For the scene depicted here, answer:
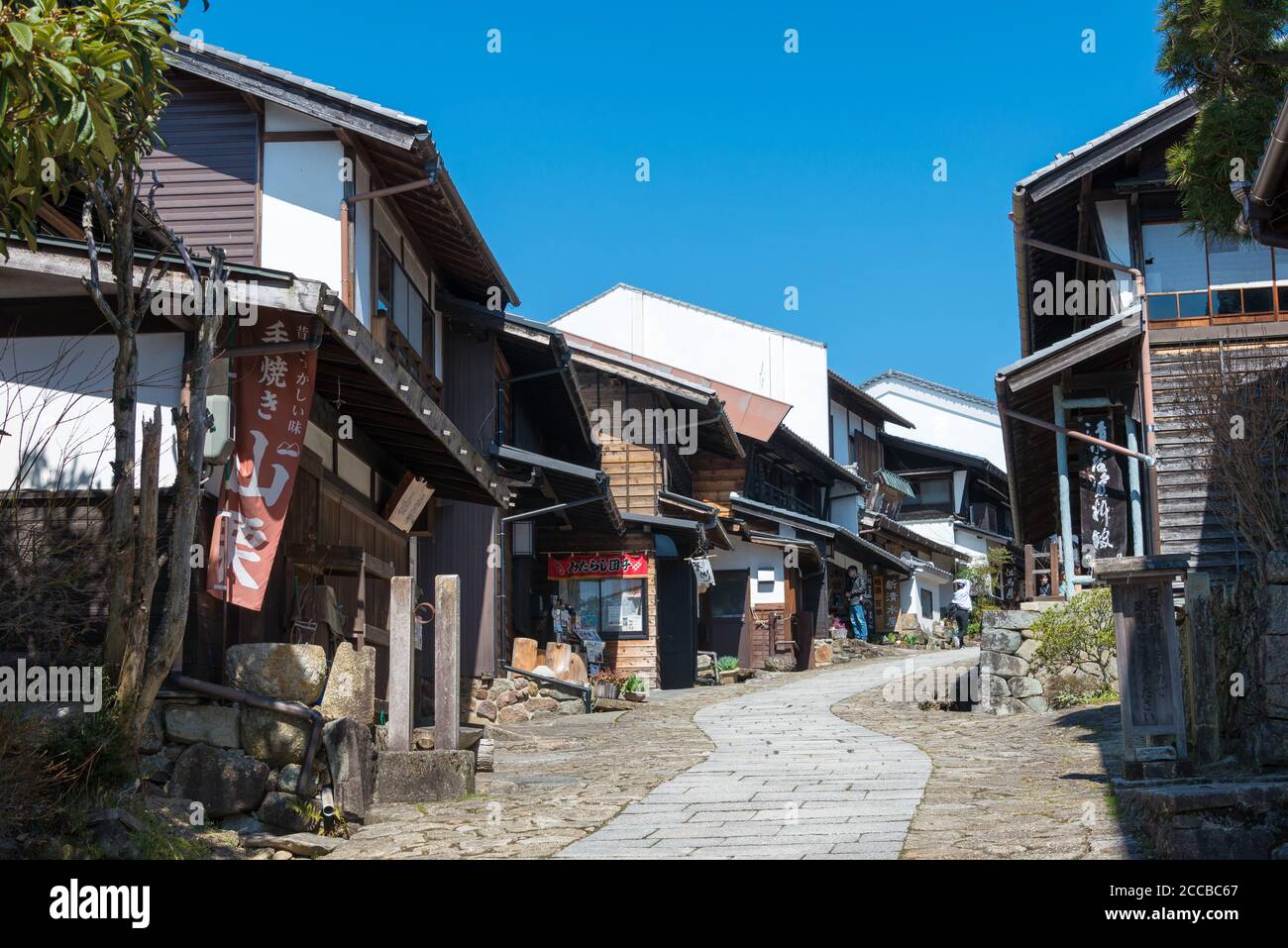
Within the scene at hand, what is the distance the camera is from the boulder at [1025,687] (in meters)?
18.4

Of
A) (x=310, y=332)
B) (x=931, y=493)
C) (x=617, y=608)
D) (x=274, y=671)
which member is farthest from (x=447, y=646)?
(x=931, y=493)

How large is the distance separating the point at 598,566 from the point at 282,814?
18625 millimetres

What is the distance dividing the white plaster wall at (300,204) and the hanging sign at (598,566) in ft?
43.1

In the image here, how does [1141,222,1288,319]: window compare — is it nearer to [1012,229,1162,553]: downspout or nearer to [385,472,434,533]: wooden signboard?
[1012,229,1162,553]: downspout

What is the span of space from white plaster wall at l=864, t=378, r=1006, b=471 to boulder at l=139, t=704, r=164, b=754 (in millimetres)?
48313

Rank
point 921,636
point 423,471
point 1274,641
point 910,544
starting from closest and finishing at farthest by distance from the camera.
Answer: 1. point 1274,641
2. point 423,471
3. point 921,636
4. point 910,544

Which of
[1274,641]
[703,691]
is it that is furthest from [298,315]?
[703,691]

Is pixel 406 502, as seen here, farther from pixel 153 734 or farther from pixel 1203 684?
pixel 1203 684

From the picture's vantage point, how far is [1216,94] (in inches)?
439

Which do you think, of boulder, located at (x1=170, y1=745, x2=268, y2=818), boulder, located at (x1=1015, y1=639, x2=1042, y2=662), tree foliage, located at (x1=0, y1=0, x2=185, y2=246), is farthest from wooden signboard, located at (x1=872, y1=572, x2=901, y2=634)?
tree foliage, located at (x1=0, y1=0, x2=185, y2=246)

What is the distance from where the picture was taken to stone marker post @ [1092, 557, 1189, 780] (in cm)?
1019

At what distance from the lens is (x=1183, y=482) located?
1909 cm

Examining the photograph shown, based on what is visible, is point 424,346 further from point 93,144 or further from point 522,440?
point 93,144
